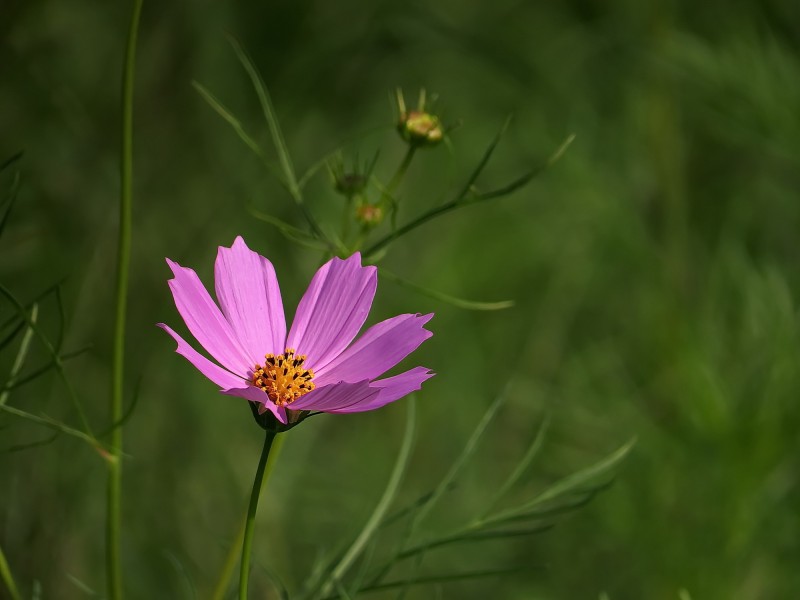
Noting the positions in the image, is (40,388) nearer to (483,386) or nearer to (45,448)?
(45,448)

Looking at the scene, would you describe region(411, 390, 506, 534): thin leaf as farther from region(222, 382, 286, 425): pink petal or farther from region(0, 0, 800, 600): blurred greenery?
region(0, 0, 800, 600): blurred greenery

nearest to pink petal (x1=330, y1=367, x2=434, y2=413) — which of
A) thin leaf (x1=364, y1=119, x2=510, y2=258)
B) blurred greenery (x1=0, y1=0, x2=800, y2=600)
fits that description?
thin leaf (x1=364, y1=119, x2=510, y2=258)

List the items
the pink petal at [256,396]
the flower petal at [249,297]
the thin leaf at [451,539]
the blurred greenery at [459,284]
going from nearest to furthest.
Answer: the pink petal at [256,396] < the flower petal at [249,297] < the thin leaf at [451,539] < the blurred greenery at [459,284]

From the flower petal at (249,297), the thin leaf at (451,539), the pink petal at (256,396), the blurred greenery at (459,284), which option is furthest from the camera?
the blurred greenery at (459,284)

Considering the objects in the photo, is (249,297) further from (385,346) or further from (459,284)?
(459,284)

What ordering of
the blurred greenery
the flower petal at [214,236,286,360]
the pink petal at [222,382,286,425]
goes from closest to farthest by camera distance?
the pink petal at [222,382,286,425]
the flower petal at [214,236,286,360]
the blurred greenery

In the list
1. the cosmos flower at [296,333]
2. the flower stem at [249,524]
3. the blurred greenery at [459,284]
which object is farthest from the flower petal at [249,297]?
the blurred greenery at [459,284]

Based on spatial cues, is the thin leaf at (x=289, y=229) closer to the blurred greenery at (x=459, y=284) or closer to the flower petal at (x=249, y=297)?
the flower petal at (x=249, y=297)

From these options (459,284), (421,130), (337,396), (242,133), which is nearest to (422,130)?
(421,130)
